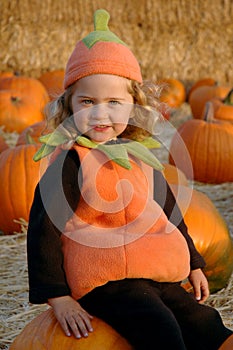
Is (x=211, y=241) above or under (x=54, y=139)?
under

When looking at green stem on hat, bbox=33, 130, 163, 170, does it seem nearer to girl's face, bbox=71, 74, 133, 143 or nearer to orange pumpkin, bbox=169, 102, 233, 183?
girl's face, bbox=71, 74, 133, 143

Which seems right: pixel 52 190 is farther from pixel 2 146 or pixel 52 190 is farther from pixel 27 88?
pixel 27 88

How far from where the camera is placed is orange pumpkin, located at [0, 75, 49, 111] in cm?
688

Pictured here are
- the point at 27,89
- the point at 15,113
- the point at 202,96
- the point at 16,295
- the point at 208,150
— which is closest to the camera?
the point at 16,295

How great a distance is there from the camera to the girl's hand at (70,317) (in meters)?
2.08

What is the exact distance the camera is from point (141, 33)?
388 inches

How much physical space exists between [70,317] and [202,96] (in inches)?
259

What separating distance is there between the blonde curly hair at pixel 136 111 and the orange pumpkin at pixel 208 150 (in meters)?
2.76

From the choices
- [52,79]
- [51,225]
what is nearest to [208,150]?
[51,225]

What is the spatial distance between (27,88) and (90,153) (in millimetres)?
5127

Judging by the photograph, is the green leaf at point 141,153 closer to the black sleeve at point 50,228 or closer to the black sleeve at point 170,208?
the black sleeve at point 170,208

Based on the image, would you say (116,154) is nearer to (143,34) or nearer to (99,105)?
(99,105)

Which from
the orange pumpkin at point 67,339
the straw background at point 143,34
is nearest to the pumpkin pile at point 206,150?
the straw background at point 143,34

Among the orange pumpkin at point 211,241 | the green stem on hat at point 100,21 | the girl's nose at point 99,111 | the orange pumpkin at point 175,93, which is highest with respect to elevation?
the green stem on hat at point 100,21
